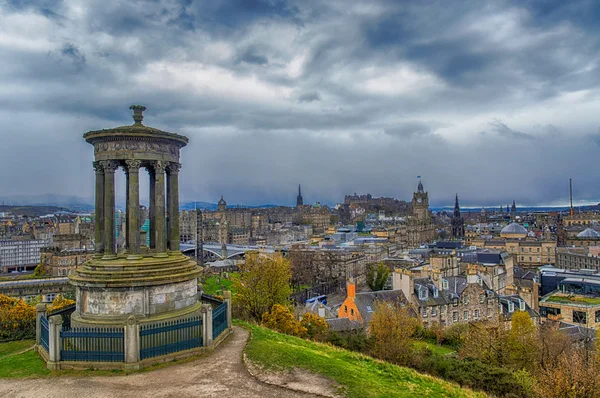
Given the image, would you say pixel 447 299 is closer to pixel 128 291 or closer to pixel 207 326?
pixel 207 326

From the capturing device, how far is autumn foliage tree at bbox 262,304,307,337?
2475 centimetres

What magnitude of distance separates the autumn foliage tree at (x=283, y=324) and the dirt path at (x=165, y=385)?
11.1m

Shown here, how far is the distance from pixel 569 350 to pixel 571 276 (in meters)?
28.9

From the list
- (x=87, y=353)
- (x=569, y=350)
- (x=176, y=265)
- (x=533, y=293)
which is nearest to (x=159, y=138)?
(x=176, y=265)

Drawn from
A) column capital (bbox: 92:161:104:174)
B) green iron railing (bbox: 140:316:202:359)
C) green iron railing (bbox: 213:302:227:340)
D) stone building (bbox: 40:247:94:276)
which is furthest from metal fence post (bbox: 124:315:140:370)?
stone building (bbox: 40:247:94:276)

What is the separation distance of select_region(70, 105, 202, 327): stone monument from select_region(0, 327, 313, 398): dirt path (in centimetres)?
255

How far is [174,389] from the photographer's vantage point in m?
11.9

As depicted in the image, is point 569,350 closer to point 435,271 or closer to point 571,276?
point 435,271

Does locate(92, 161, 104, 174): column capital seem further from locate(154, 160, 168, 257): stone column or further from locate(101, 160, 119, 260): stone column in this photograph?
locate(154, 160, 168, 257): stone column

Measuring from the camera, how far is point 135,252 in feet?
54.4

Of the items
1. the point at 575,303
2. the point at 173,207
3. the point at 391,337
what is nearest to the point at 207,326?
the point at 173,207

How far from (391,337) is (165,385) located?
14.9m

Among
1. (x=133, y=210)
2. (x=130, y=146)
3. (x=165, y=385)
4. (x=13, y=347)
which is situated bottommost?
(x=13, y=347)

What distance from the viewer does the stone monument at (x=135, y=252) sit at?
50.7 feet
